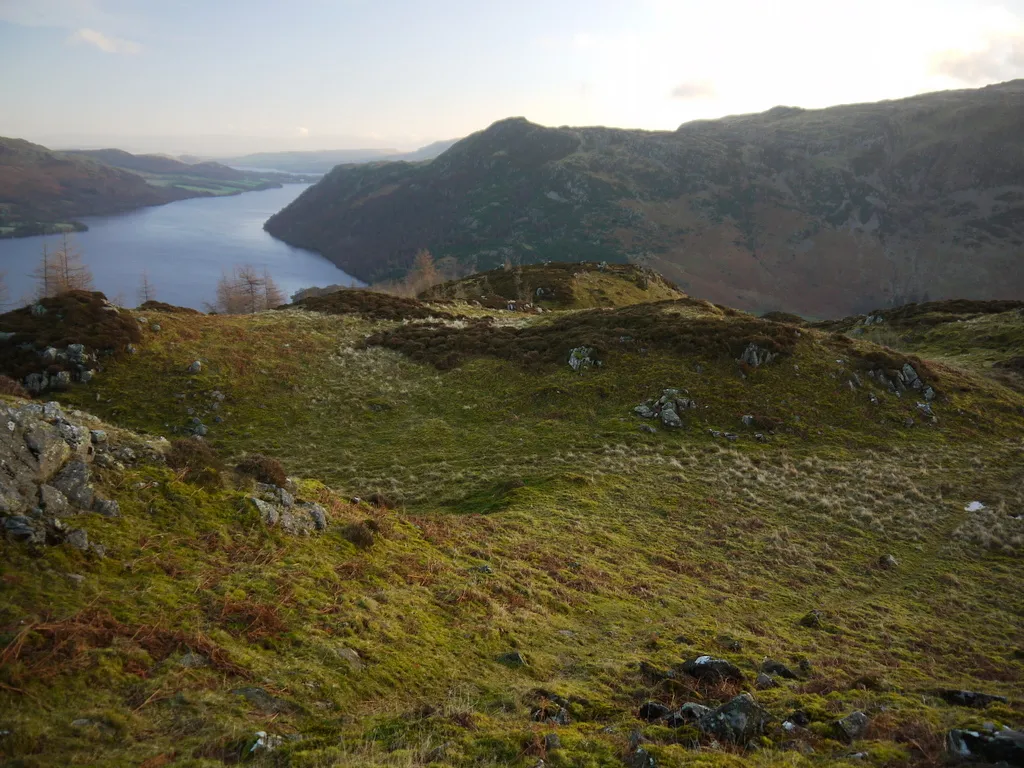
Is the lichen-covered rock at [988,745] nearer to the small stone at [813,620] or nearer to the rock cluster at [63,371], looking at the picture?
the small stone at [813,620]

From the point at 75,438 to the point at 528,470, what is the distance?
60.2ft

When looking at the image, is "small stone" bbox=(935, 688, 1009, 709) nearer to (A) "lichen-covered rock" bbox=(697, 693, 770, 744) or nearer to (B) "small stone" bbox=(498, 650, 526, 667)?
(A) "lichen-covered rock" bbox=(697, 693, 770, 744)

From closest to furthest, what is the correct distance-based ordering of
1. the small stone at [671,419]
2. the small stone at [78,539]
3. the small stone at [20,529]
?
1. the small stone at [20,529]
2. the small stone at [78,539]
3. the small stone at [671,419]

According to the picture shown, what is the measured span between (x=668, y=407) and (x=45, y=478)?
2920 centimetres

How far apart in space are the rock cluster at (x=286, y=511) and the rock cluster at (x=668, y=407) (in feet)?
73.7

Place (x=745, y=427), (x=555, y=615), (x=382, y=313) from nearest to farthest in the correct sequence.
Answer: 1. (x=555, y=615)
2. (x=745, y=427)
3. (x=382, y=313)

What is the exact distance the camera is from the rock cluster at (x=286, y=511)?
43.7ft

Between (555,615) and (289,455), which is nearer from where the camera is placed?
(555,615)

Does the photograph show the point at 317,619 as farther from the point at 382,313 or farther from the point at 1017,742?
the point at 382,313

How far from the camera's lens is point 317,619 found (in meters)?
10.5

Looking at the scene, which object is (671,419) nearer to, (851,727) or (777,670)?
(777,670)

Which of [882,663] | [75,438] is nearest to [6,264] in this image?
[75,438]

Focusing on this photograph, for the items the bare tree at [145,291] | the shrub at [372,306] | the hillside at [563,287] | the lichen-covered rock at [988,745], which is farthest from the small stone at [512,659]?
the bare tree at [145,291]

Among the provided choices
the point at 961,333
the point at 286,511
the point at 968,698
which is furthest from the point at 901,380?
the point at 286,511
